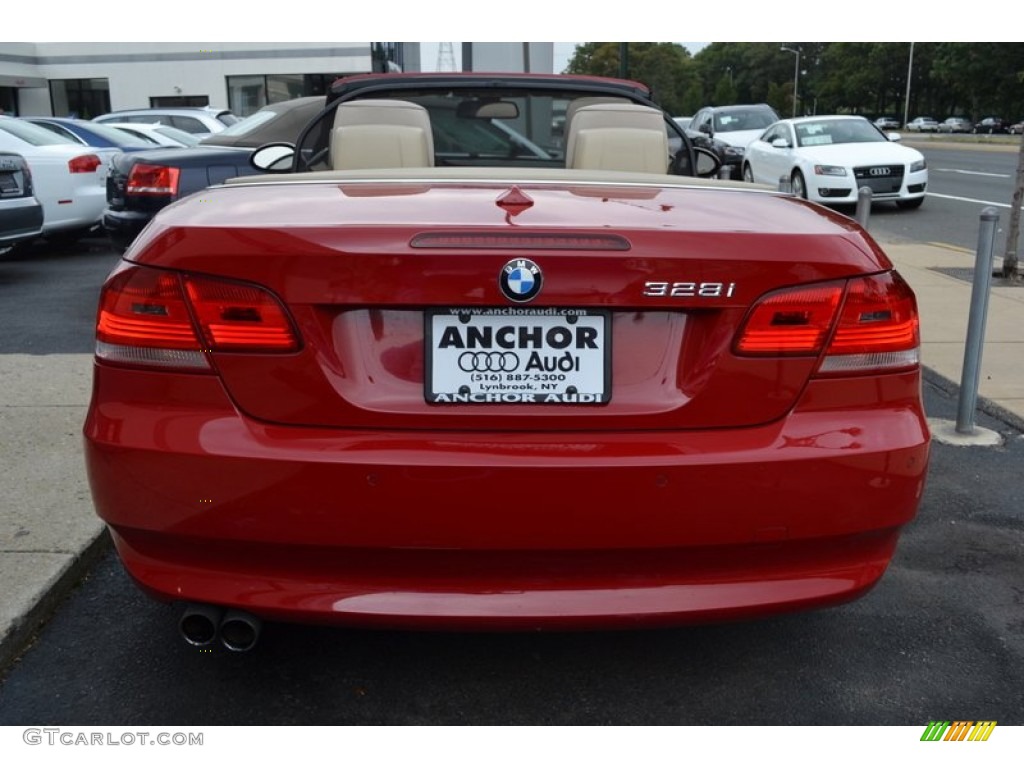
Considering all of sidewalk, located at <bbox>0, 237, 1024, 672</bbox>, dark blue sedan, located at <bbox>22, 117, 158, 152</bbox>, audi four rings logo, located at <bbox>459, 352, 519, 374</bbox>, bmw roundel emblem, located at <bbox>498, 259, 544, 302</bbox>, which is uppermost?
bmw roundel emblem, located at <bbox>498, 259, 544, 302</bbox>

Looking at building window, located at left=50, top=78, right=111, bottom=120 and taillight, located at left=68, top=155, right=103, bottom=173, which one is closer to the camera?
taillight, located at left=68, top=155, right=103, bottom=173

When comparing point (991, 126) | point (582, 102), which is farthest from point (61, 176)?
point (991, 126)

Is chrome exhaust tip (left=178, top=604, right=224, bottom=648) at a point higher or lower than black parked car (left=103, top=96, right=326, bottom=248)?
lower

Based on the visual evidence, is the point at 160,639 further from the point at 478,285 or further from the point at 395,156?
the point at 395,156

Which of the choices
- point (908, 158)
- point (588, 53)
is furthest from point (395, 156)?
point (588, 53)

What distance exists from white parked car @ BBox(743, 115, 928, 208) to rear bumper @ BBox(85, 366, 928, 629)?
13278 millimetres

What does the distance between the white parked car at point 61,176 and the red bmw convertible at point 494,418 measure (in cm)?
899

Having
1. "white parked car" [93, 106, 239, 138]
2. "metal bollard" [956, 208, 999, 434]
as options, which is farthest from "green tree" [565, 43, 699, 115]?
"metal bollard" [956, 208, 999, 434]

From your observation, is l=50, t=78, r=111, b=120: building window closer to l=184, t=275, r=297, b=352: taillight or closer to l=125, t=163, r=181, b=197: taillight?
l=125, t=163, r=181, b=197: taillight

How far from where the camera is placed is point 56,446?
176 inches

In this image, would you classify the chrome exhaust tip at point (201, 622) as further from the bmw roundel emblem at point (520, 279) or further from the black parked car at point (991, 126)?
the black parked car at point (991, 126)

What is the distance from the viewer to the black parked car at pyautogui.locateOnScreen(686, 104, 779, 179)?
22125 millimetres

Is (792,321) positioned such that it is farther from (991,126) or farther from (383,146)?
(991,126)

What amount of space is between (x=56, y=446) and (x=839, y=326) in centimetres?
338
